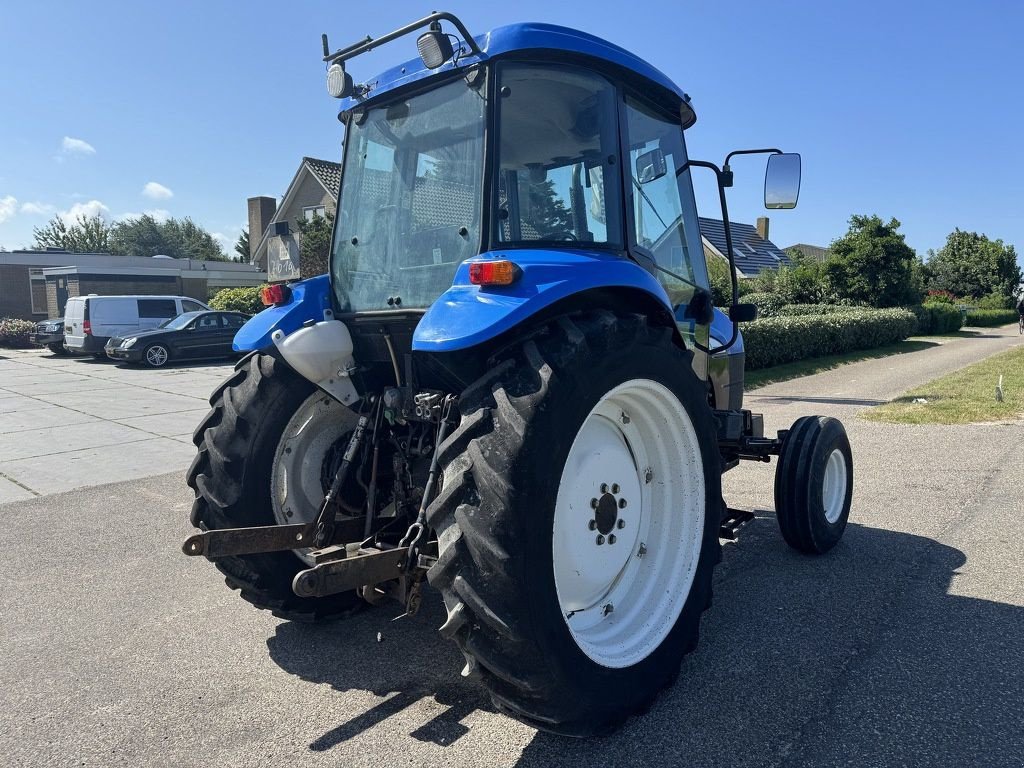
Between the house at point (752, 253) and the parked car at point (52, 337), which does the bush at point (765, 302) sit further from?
the parked car at point (52, 337)

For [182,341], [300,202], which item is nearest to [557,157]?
[182,341]

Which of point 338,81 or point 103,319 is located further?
point 103,319

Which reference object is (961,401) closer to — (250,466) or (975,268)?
(250,466)

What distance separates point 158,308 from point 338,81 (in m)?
20.6

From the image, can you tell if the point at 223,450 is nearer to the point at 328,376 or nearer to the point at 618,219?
the point at 328,376

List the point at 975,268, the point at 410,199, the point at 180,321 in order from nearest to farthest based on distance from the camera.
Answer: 1. the point at 410,199
2. the point at 180,321
3. the point at 975,268

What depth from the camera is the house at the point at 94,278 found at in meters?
29.6

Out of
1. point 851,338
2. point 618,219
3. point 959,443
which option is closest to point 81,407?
point 618,219

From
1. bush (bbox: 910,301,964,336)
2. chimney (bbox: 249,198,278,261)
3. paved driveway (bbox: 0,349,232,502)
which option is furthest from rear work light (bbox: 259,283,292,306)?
chimney (bbox: 249,198,278,261)

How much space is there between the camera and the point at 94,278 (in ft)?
95.6

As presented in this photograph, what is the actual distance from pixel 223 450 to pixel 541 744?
187cm

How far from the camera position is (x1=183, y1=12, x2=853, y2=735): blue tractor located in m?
2.43

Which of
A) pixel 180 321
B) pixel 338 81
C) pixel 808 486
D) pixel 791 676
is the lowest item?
pixel 791 676

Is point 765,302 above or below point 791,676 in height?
above
